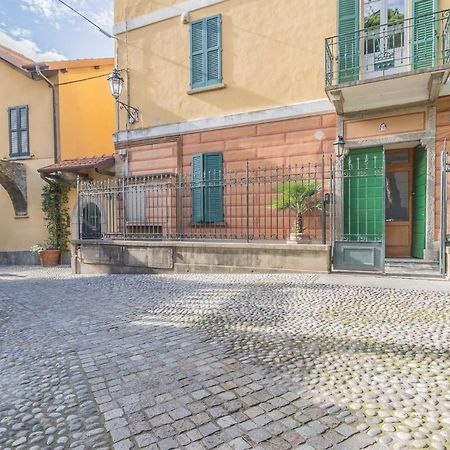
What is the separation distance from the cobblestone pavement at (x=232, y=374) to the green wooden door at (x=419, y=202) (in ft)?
9.75

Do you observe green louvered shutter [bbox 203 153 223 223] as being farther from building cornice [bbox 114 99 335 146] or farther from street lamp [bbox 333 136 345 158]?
street lamp [bbox 333 136 345 158]

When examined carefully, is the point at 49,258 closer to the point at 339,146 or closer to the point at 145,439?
the point at 339,146

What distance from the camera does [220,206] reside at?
8852 millimetres

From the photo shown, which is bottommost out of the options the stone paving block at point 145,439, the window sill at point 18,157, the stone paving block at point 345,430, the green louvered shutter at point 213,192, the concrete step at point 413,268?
the stone paving block at point 145,439

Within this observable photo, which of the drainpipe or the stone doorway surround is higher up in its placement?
the drainpipe

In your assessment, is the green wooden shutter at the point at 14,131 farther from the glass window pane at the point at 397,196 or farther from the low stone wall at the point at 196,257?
the glass window pane at the point at 397,196

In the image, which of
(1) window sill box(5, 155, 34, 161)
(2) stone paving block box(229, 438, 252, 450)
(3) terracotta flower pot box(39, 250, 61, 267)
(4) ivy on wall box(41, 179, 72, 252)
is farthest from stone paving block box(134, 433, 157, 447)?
(1) window sill box(5, 155, 34, 161)

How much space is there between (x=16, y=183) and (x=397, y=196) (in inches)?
489

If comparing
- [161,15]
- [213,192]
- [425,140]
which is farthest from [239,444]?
[161,15]

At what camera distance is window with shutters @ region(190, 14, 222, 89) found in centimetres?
898

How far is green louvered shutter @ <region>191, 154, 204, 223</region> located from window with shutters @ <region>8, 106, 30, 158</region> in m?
7.47

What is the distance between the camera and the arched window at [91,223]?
33.7 ft

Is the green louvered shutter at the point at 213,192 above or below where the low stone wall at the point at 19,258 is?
above

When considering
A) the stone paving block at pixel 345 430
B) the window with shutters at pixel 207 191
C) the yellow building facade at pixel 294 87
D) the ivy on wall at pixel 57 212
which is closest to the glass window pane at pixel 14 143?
the ivy on wall at pixel 57 212
